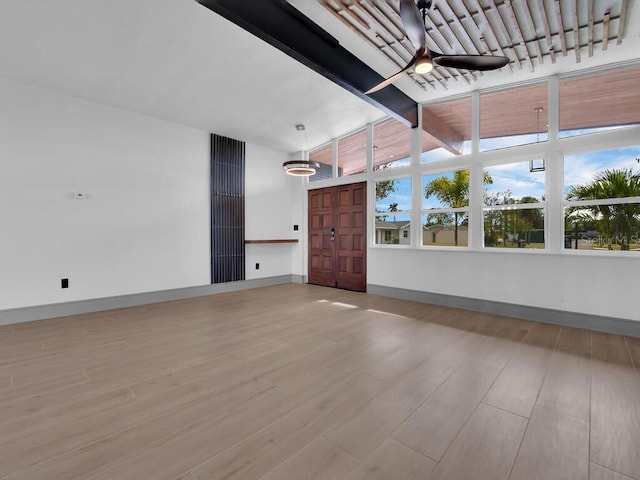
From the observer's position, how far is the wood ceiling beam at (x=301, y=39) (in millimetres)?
2632

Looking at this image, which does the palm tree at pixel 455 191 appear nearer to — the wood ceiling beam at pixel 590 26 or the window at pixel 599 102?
the window at pixel 599 102

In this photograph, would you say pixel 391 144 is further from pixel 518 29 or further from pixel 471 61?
pixel 471 61

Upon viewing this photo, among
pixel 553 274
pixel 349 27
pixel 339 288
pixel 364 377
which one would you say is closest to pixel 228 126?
pixel 349 27

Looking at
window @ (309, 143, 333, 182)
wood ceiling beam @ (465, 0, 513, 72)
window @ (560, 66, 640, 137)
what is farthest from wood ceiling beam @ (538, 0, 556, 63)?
window @ (309, 143, 333, 182)

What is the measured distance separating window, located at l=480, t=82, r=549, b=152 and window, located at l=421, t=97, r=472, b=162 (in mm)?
246

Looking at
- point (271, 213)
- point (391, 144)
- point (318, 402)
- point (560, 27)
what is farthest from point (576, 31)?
point (271, 213)

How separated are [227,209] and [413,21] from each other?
4.82 m

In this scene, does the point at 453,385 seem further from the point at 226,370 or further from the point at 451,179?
the point at 451,179

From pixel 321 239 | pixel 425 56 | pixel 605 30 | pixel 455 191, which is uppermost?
pixel 605 30

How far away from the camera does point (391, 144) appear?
19.2 feet

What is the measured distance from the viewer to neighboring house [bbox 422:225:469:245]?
4781 mm

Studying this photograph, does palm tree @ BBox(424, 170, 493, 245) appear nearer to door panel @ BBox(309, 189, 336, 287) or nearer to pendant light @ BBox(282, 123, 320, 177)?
pendant light @ BBox(282, 123, 320, 177)

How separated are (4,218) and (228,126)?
11.5 ft

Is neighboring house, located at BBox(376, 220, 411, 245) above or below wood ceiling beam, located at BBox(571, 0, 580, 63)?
below
